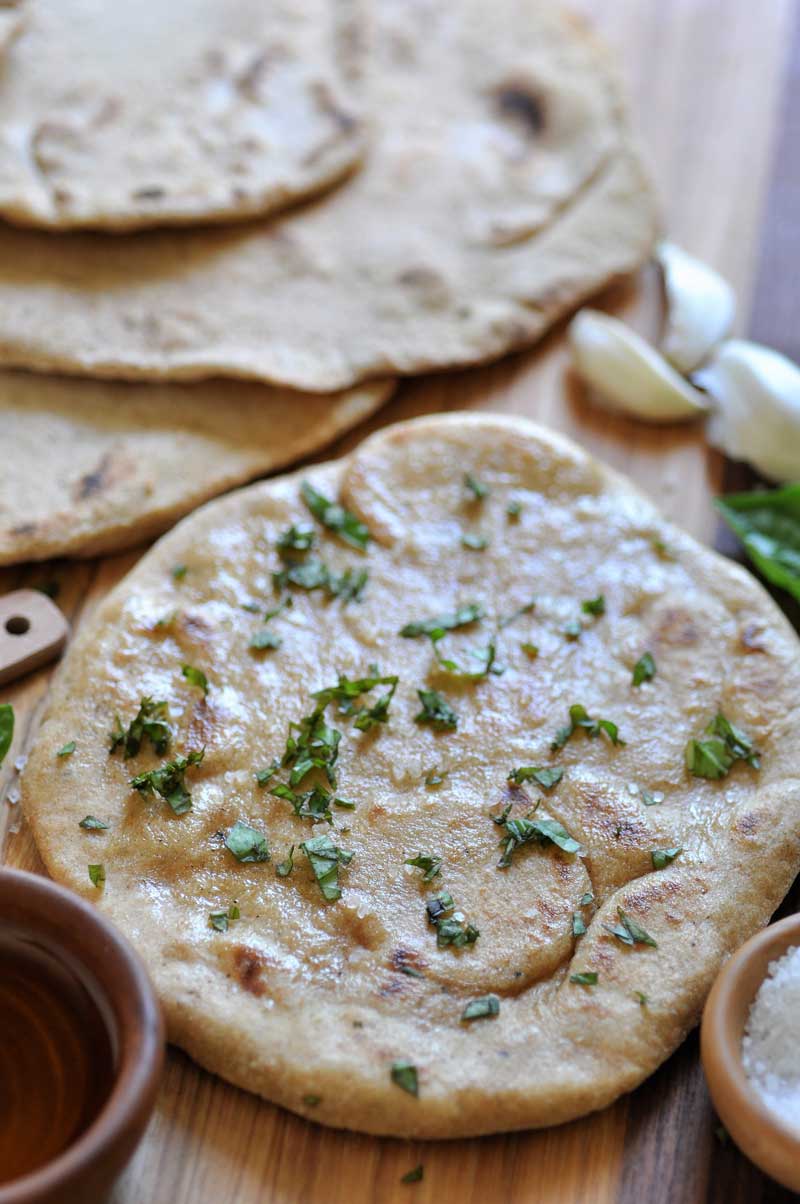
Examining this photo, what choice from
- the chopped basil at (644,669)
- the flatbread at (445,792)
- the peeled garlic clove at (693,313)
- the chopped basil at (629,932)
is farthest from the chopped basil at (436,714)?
the peeled garlic clove at (693,313)

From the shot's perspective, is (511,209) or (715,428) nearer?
(715,428)

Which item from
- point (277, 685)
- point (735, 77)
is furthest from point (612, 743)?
point (735, 77)

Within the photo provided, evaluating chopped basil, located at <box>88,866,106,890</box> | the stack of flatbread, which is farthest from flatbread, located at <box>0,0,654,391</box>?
chopped basil, located at <box>88,866,106,890</box>

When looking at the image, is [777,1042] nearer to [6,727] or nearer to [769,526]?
[769,526]

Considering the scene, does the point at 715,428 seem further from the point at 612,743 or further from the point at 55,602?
the point at 55,602

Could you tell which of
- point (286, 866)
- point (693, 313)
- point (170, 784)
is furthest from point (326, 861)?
point (693, 313)

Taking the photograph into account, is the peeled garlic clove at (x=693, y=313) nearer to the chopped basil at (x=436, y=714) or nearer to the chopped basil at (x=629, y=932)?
the chopped basil at (x=436, y=714)
